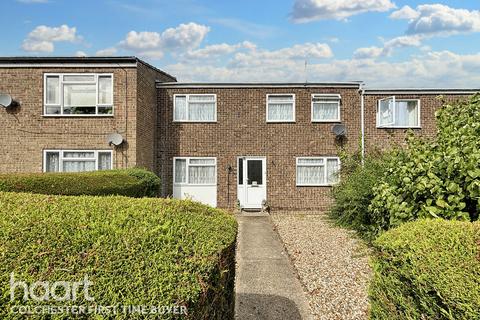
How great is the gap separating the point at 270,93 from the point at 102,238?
1216 centimetres

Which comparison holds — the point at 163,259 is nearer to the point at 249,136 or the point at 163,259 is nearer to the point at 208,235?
the point at 208,235

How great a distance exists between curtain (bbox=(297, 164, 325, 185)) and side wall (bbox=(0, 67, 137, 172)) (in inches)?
265

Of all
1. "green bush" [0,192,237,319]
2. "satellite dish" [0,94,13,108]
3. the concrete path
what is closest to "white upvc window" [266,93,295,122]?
the concrete path

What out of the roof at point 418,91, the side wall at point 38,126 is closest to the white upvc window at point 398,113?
the roof at point 418,91

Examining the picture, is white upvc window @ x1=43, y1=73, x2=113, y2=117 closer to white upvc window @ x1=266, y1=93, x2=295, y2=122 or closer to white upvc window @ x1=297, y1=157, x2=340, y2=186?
white upvc window @ x1=266, y1=93, x2=295, y2=122

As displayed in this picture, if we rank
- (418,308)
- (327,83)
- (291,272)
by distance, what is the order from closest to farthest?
(418,308) → (291,272) → (327,83)

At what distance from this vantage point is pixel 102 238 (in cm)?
171

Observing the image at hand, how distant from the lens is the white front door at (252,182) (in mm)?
13297

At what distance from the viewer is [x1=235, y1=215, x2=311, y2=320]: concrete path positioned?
4.33m

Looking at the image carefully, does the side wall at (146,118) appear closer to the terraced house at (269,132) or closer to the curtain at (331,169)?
the terraced house at (269,132)

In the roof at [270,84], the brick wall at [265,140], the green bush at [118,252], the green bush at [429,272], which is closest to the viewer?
the green bush at [118,252]

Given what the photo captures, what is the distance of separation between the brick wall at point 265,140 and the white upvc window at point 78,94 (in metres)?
2.32

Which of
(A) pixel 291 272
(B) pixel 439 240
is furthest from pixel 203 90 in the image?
(B) pixel 439 240

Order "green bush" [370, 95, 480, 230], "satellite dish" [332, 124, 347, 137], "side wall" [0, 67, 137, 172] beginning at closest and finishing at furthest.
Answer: "green bush" [370, 95, 480, 230]
"side wall" [0, 67, 137, 172]
"satellite dish" [332, 124, 347, 137]
